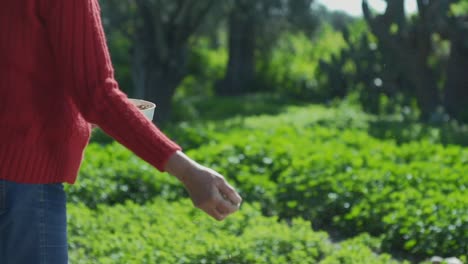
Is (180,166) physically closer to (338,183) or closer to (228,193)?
(228,193)

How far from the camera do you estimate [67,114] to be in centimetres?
214

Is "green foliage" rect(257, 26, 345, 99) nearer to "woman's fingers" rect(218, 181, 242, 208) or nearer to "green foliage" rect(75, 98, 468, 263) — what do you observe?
"green foliage" rect(75, 98, 468, 263)

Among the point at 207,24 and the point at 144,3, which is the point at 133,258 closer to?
the point at 144,3

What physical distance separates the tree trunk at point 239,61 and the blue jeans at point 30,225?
17.2 meters

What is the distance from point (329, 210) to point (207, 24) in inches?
463

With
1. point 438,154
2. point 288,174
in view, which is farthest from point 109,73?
point 438,154

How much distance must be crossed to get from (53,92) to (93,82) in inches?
4.9

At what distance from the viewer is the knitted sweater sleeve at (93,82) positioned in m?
2.02

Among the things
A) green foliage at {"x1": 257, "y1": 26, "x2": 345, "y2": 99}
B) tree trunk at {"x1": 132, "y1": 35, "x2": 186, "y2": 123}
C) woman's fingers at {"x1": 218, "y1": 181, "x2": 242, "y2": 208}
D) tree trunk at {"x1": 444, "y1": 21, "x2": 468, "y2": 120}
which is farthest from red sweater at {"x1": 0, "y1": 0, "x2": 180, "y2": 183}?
green foliage at {"x1": 257, "y1": 26, "x2": 345, "y2": 99}

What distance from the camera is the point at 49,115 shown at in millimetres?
2121

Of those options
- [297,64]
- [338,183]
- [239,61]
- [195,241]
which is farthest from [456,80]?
[195,241]

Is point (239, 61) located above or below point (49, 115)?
below

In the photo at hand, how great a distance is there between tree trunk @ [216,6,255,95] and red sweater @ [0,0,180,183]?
17.1 metres

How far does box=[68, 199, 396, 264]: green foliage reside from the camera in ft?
15.3
